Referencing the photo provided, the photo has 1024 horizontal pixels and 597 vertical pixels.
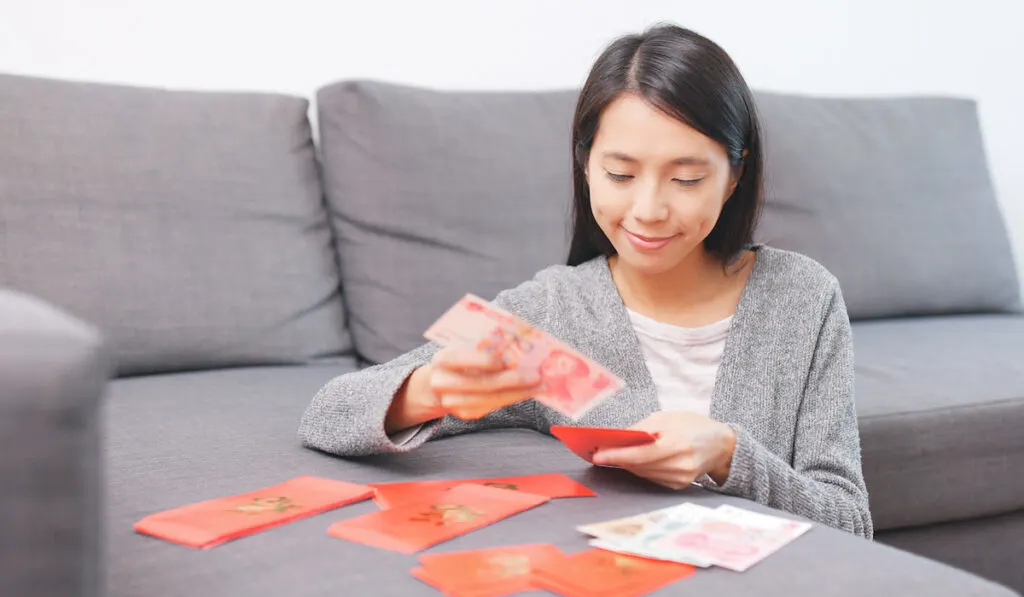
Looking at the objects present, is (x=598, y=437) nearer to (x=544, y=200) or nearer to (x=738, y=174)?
(x=738, y=174)

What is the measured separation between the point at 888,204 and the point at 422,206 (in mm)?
1161

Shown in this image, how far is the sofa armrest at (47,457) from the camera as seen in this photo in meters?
0.59

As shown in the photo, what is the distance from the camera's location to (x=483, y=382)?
1.09m

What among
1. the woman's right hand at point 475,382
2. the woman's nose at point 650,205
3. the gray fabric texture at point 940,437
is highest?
the woman's nose at point 650,205

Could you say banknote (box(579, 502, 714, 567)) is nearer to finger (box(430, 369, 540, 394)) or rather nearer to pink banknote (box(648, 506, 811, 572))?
pink banknote (box(648, 506, 811, 572))

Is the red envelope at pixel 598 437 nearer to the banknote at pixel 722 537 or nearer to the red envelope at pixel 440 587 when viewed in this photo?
the banknote at pixel 722 537

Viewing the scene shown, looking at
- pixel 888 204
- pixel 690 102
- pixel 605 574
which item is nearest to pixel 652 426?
pixel 605 574

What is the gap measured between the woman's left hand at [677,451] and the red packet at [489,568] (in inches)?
8.3

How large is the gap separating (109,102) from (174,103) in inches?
4.5

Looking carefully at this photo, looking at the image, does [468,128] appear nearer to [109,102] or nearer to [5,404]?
[109,102]

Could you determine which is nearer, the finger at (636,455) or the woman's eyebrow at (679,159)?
the finger at (636,455)

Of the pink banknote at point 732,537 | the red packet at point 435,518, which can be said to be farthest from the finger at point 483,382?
the pink banknote at point 732,537

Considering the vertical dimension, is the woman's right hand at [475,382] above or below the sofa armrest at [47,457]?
below

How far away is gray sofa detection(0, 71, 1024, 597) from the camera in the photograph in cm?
134
